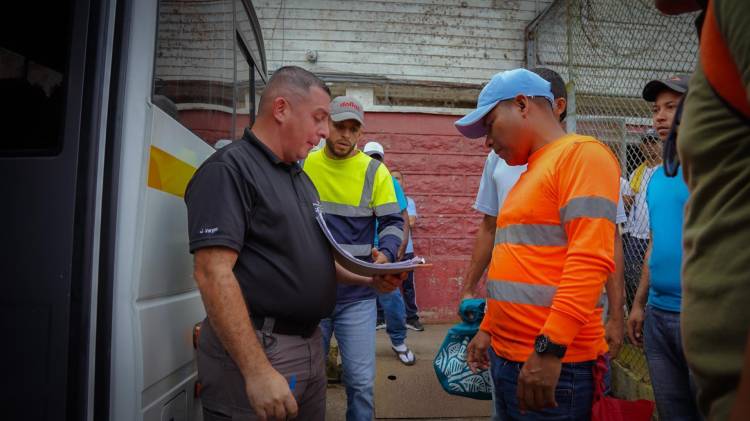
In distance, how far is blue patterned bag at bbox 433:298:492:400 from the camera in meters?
2.28

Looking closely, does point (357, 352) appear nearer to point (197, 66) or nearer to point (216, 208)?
point (216, 208)

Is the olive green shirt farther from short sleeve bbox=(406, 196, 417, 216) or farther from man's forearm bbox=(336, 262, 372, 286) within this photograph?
short sleeve bbox=(406, 196, 417, 216)

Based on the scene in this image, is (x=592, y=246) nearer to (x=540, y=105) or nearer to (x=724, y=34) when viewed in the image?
(x=540, y=105)

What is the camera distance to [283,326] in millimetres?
1771

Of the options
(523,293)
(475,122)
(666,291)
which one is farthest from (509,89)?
(666,291)

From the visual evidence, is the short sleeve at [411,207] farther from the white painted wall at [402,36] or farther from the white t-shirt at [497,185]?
the white t-shirt at [497,185]

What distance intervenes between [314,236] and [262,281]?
0.32 metres

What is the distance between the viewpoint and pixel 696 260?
74 centimetres

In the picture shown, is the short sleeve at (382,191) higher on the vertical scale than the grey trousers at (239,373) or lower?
higher

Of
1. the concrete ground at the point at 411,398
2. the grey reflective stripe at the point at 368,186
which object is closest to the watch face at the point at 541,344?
the grey reflective stripe at the point at 368,186

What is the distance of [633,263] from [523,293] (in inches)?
114

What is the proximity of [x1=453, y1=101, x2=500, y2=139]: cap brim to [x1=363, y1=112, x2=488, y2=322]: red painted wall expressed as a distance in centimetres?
438

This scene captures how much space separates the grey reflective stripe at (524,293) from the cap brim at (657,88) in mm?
1468

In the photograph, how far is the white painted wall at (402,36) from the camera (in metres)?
6.83
